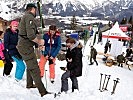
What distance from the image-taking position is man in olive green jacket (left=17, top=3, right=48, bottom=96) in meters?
6.18

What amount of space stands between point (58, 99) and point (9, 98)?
3.51 feet

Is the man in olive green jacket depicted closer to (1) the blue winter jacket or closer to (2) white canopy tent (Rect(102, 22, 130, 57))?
(1) the blue winter jacket

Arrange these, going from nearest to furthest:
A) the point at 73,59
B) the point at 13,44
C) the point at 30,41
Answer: the point at 30,41, the point at 73,59, the point at 13,44

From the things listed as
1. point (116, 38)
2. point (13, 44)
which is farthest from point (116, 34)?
point (13, 44)

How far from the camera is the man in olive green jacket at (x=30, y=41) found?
20.3 ft

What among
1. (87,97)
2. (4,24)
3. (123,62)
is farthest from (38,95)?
(4,24)

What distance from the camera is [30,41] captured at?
21.4ft

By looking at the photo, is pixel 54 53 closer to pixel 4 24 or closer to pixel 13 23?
pixel 13 23

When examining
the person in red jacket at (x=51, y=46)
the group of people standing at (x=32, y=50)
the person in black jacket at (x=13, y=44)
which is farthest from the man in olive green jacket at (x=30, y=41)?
the person in red jacket at (x=51, y=46)

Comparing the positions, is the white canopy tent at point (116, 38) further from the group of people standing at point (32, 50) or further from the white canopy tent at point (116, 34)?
the group of people standing at point (32, 50)

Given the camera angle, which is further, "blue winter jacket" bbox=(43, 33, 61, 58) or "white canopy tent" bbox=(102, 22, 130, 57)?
"white canopy tent" bbox=(102, 22, 130, 57)

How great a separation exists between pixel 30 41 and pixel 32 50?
0.20 meters

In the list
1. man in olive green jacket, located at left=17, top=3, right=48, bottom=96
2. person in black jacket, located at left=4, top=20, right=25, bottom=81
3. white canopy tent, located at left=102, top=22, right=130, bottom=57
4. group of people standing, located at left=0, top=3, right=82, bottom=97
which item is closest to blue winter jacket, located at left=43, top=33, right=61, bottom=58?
group of people standing, located at left=0, top=3, right=82, bottom=97

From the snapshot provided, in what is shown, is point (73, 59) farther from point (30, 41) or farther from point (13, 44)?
point (13, 44)
